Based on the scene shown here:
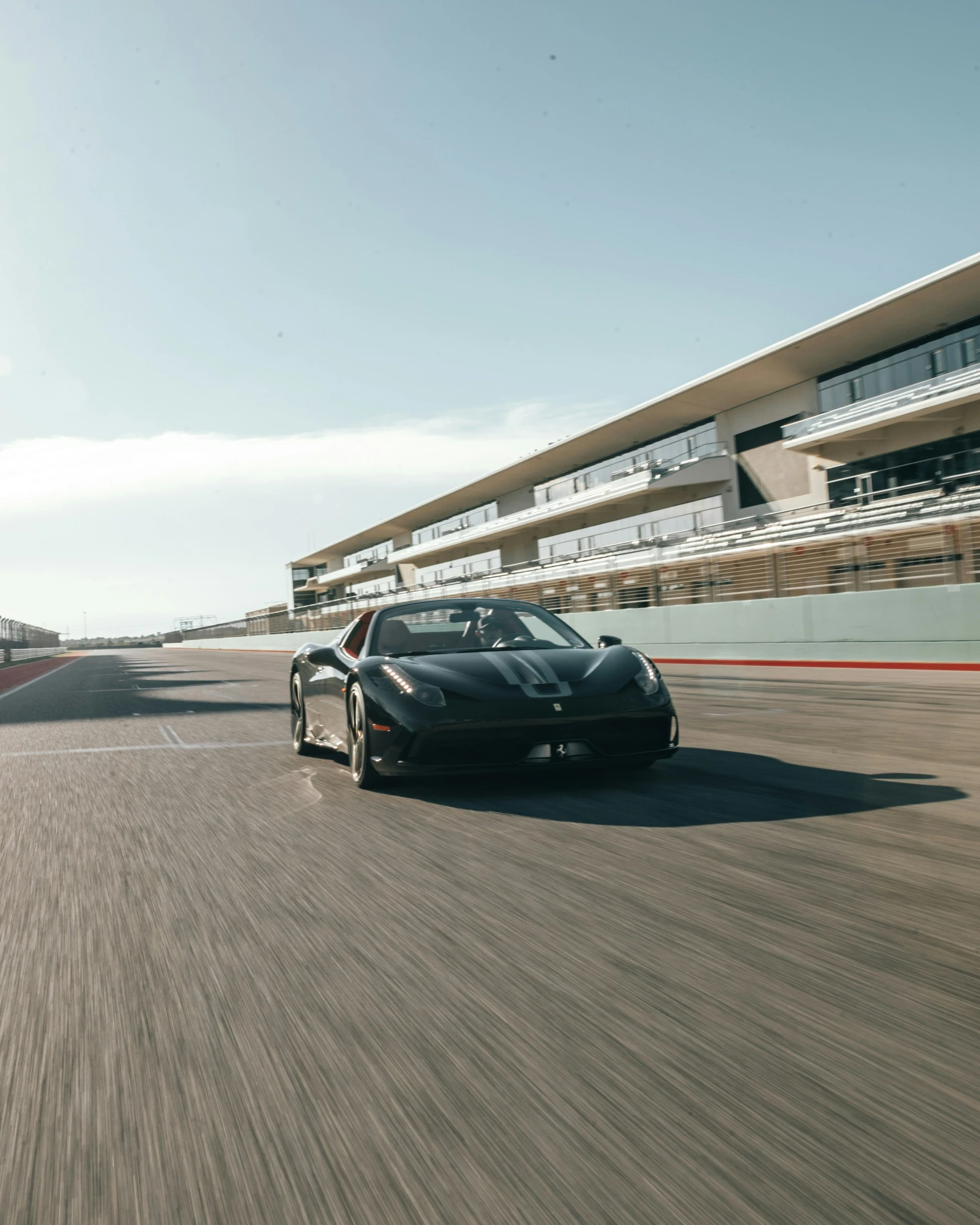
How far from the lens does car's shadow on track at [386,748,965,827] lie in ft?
17.0

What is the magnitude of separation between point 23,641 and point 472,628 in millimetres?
60204

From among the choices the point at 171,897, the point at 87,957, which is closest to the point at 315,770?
the point at 171,897

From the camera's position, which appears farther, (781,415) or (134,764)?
(781,415)

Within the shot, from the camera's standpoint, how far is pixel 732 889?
3770 mm

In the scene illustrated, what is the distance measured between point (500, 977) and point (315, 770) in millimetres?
4776

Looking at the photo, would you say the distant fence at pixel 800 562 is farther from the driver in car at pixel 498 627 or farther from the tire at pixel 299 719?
the driver in car at pixel 498 627

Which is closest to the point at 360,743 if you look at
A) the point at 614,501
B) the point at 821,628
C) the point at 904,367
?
the point at 821,628

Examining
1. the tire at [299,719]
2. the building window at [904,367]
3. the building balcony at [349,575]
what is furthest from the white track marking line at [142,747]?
the building balcony at [349,575]

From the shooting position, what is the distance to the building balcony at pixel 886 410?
92.8 feet

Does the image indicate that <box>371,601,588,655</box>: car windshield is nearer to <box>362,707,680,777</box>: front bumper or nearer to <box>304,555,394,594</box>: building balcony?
<box>362,707,680,777</box>: front bumper

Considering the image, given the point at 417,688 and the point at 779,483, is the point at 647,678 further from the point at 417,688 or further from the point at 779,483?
the point at 779,483

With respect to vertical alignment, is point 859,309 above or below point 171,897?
above

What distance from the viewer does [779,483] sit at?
125ft

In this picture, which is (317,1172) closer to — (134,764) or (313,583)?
(134,764)
